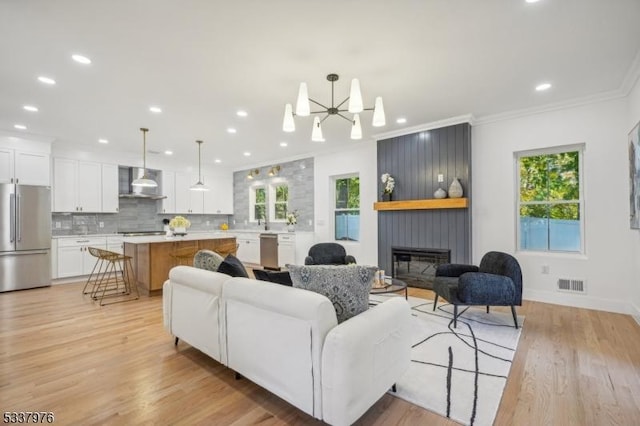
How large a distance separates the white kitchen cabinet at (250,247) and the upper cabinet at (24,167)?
408 cm

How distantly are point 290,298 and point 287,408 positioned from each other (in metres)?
0.76

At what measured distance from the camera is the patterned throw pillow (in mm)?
1880

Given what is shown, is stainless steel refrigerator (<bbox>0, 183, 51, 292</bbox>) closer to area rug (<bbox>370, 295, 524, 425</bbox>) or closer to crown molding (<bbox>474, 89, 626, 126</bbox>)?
area rug (<bbox>370, 295, 524, 425</bbox>)

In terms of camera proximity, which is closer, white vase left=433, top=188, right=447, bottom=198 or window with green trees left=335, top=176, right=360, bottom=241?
white vase left=433, top=188, right=447, bottom=198

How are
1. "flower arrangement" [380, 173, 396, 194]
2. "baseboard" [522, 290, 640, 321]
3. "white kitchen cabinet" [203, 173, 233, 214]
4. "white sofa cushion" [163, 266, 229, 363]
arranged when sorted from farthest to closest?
1. "white kitchen cabinet" [203, 173, 233, 214]
2. "flower arrangement" [380, 173, 396, 194]
3. "baseboard" [522, 290, 640, 321]
4. "white sofa cushion" [163, 266, 229, 363]

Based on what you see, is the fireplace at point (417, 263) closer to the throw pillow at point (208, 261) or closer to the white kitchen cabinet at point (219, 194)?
the throw pillow at point (208, 261)

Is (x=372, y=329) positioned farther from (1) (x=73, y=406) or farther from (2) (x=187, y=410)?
(1) (x=73, y=406)

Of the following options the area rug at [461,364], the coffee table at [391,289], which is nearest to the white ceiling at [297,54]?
the coffee table at [391,289]

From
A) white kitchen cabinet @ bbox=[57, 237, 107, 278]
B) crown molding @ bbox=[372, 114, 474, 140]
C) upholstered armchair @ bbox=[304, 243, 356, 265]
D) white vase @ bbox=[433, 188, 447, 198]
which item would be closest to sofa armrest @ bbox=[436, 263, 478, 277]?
white vase @ bbox=[433, 188, 447, 198]

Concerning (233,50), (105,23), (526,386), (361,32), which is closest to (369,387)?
(526,386)

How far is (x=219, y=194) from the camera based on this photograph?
8.77 metres

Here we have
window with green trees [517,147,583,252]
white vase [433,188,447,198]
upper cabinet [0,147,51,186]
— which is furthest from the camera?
upper cabinet [0,147,51,186]

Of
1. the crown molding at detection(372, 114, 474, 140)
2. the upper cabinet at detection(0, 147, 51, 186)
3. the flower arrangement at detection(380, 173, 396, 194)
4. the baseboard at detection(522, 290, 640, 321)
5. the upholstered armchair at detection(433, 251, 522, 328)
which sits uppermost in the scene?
the crown molding at detection(372, 114, 474, 140)

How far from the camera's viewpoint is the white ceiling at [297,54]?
7.48 feet
